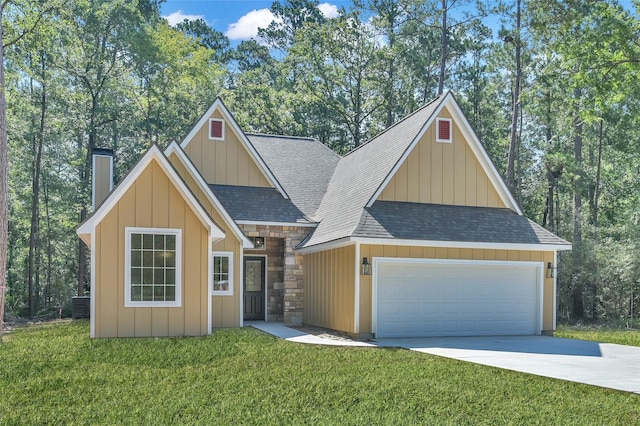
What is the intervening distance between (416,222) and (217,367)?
7168 mm

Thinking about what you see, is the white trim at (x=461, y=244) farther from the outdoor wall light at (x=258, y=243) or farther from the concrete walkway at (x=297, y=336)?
the outdoor wall light at (x=258, y=243)

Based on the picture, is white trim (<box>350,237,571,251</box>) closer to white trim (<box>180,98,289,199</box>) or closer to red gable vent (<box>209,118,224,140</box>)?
white trim (<box>180,98,289,199</box>)

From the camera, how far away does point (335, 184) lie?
18703mm

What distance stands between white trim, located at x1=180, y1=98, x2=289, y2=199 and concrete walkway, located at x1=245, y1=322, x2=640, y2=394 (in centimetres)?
444

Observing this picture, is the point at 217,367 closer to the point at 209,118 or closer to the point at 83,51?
the point at 209,118

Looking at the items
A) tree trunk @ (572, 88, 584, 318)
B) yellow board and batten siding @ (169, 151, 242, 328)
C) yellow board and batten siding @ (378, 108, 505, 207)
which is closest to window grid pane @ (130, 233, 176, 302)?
yellow board and batten siding @ (169, 151, 242, 328)

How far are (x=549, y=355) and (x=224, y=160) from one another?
400 inches

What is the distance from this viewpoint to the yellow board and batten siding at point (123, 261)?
37.9ft

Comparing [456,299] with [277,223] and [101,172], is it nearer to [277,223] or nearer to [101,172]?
[277,223]

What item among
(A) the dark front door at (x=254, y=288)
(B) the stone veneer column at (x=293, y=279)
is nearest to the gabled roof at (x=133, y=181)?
(B) the stone veneer column at (x=293, y=279)

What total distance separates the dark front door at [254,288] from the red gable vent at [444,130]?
5.95 metres

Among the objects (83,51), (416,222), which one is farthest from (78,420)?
(83,51)

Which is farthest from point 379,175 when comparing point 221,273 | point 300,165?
point 300,165

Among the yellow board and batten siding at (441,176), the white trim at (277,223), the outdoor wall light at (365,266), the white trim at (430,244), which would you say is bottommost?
the outdoor wall light at (365,266)
